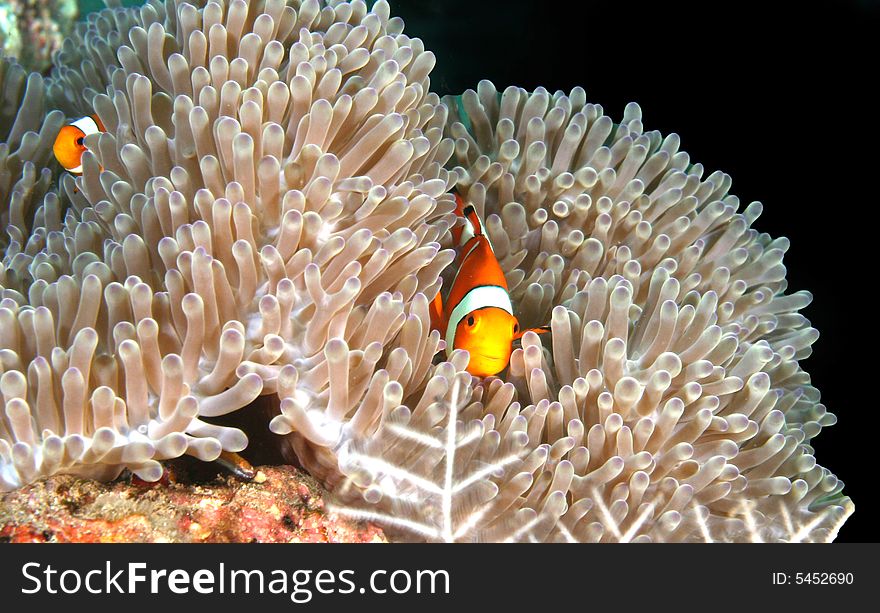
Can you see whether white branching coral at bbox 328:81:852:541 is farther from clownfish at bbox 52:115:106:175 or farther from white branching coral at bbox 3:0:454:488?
clownfish at bbox 52:115:106:175

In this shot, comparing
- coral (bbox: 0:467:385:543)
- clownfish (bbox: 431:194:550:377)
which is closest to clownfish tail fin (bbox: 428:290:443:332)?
clownfish (bbox: 431:194:550:377)

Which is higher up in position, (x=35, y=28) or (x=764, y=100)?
(x=35, y=28)

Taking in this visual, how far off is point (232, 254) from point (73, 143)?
761 millimetres

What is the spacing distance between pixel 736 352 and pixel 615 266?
37 cm

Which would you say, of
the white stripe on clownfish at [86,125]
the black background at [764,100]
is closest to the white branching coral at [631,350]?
the black background at [764,100]

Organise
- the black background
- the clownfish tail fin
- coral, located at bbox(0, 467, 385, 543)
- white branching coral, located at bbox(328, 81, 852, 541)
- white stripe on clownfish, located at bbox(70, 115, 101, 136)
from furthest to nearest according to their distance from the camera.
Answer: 1. the black background
2. white stripe on clownfish, located at bbox(70, 115, 101, 136)
3. the clownfish tail fin
4. white branching coral, located at bbox(328, 81, 852, 541)
5. coral, located at bbox(0, 467, 385, 543)

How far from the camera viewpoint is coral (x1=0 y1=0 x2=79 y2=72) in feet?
8.73

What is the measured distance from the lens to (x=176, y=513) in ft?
3.45

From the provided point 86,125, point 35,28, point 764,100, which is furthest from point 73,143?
point 764,100

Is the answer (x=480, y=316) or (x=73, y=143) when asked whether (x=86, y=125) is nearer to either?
(x=73, y=143)

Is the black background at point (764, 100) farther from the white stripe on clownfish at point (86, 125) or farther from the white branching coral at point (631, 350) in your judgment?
the white stripe on clownfish at point (86, 125)

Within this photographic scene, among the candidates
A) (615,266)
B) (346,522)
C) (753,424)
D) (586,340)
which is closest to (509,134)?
(615,266)

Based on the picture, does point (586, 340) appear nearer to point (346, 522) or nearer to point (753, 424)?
point (753, 424)

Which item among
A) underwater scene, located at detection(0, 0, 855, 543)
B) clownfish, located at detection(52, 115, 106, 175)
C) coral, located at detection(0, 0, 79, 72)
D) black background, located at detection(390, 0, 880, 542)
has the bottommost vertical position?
underwater scene, located at detection(0, 0, 855, 543)
